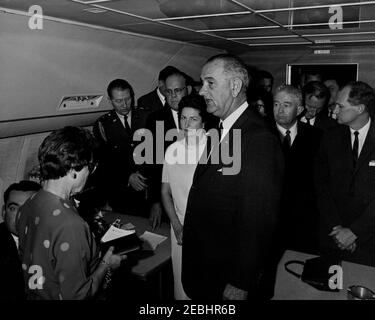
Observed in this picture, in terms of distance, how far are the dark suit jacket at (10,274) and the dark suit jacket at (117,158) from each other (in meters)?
1.74

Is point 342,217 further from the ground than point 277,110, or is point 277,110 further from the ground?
point 277,110

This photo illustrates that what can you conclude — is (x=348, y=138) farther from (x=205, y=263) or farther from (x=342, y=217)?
(x=205, y=263)

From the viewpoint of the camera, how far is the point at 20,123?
3104 millimetres

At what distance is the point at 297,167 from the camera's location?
3455 millimetres

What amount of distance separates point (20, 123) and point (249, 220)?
2.33 meters

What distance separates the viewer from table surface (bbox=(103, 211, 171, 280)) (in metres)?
2.45

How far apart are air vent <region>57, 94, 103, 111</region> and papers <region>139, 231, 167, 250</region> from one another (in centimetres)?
149

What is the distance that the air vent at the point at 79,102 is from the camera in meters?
3.37

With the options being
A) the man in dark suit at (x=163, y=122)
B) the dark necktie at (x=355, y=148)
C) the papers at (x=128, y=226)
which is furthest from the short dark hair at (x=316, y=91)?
the papers at (x=128, y=226)

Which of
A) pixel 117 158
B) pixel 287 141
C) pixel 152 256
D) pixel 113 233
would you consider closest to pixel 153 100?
pixel 117 158

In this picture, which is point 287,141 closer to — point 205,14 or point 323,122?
point 323,122

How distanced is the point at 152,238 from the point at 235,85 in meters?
1.54

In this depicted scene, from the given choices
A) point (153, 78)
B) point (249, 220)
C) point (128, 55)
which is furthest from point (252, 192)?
point (153, 78)

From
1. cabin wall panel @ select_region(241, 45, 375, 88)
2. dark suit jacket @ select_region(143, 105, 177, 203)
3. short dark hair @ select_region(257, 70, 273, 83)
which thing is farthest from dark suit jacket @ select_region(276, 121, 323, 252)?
cabin wall panel @ select_region(241, 45, 375, 88)
